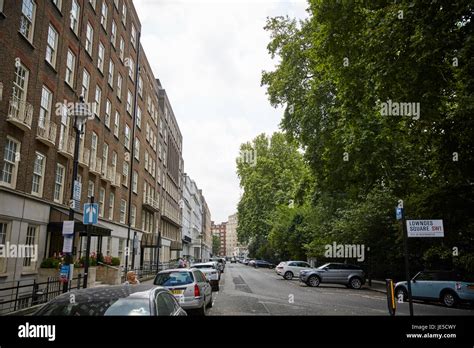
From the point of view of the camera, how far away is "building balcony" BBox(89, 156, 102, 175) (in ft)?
80.7

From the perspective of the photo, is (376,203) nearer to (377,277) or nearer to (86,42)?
(377,277)

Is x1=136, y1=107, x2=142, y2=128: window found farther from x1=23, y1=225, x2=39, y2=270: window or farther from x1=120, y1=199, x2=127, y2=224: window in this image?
x1=23, y1=225, x2=39, y2=270: window

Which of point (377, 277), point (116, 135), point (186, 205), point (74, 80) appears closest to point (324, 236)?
point (377, 277)

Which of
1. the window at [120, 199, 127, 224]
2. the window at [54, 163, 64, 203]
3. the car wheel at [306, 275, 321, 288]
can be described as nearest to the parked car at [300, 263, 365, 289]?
the car wheel at [306, 275, 321, 288]

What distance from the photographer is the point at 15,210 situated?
50.8ft

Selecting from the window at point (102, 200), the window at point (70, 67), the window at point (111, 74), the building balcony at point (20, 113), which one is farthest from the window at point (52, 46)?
the window at point (102, 200)

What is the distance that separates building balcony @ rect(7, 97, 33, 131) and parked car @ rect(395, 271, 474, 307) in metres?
18.0

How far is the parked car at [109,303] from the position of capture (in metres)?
4.58

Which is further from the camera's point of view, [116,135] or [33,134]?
[116,135]

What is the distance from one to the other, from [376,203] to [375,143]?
911 cm

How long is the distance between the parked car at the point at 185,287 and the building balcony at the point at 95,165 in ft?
47.7

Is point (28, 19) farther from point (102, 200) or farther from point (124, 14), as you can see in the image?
point (124, 14)

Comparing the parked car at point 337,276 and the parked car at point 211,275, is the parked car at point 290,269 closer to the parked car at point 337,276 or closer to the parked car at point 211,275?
the parked car at point 337,276
